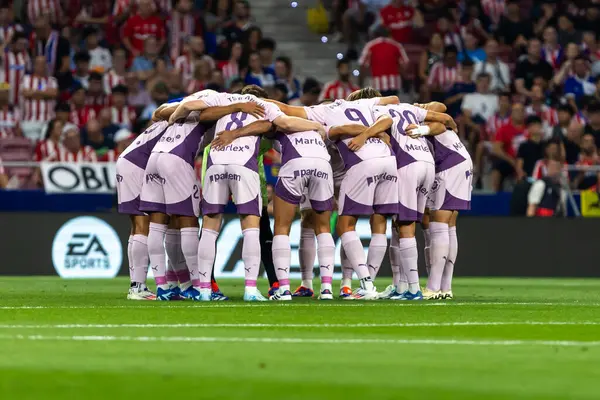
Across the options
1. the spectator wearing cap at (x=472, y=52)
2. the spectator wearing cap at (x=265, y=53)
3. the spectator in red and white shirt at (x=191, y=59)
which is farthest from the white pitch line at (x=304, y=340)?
the spectator wearing cap at (x=472, y=52)

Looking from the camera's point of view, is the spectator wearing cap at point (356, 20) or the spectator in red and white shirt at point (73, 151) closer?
→ the spectator in red and white shirt at point (73, 151)

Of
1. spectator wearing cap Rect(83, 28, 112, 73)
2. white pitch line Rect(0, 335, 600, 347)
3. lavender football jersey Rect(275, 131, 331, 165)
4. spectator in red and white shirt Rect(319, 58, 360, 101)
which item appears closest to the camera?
white pitch line Rect(0, 335, 600, 347)

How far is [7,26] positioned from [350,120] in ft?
44.4

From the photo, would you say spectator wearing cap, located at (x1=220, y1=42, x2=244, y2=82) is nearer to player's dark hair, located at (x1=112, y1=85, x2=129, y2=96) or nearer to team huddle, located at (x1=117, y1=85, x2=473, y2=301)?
player's dark hair, located at (x1=112, y1=85, x2=129, y2=96)

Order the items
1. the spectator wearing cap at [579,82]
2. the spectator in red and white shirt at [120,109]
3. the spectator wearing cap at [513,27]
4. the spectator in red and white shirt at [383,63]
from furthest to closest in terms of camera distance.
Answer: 1. the spectator wearing cap at [513,27]
2. the spectator wearing cap at [579,82]
3. the spectator in red and white shirt at [383,63]
4. the spectator in red and white shirt at [120,109]

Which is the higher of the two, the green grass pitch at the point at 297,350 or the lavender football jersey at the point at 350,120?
the lavender football jersey at the point at 350,120

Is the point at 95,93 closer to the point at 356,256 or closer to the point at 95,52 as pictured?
the point at 95,52

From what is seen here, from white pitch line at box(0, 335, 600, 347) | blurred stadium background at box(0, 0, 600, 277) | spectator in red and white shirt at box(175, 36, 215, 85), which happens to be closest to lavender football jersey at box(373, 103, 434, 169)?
white pitch line at box(0, 335, 600, 347)

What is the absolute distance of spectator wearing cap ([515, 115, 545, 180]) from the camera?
2447 cm

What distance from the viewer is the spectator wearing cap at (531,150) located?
2447 centimetres

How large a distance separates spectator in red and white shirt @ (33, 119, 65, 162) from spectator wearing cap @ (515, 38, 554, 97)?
9.42 m

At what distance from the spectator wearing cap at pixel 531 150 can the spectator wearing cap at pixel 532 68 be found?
3.18 m

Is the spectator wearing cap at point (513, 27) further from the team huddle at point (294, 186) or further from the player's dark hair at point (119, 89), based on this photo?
the team huddle at point (294, 186)

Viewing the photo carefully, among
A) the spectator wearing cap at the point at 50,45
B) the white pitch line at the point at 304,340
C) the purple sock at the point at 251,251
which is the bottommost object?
the white pitch line at the point at 304,340
